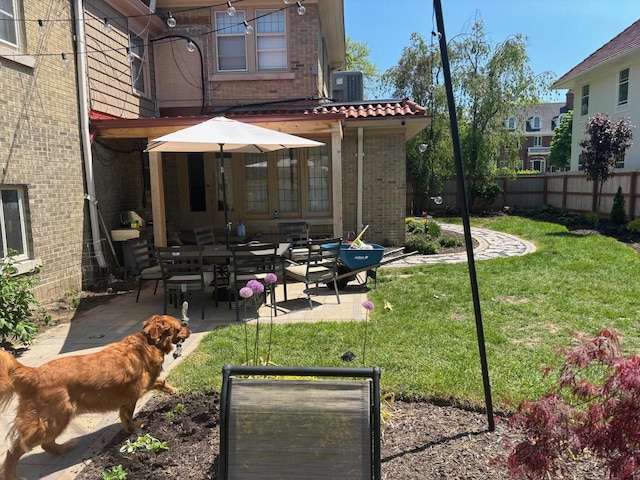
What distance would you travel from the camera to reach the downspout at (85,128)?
26.2ft

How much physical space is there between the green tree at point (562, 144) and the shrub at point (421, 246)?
1511 inches

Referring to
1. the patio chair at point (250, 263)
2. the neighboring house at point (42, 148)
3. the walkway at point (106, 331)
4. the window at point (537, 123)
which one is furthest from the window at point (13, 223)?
the window at point (537, 123)

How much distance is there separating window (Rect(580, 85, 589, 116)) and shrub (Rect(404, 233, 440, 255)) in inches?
608

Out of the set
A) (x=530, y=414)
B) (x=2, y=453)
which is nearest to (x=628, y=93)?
(x=530, y=414)

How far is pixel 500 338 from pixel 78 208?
7.08 meters

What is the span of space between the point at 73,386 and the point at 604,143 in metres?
15.9

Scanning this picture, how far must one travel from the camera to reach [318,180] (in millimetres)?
11297

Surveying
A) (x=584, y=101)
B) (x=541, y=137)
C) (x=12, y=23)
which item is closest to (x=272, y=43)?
(x=12, y=23)

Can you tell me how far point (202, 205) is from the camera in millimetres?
11562

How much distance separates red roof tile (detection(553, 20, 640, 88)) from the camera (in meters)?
18.1

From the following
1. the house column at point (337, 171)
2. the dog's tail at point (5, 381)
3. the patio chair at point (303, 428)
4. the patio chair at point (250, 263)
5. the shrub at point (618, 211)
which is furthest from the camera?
the shrub at point (618, 211)

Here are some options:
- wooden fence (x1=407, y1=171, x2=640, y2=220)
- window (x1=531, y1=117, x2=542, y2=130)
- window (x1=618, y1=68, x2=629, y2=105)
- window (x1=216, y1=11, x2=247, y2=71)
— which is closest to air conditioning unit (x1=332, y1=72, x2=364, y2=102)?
window (x1=216, y1=11, x2=247, y2=71)

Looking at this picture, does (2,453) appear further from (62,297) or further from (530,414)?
(62,297)

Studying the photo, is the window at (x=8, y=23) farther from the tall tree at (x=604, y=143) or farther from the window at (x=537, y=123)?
the window at (x=537, y=123)
